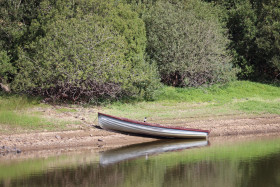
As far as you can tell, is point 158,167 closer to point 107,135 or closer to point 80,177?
point 80,177

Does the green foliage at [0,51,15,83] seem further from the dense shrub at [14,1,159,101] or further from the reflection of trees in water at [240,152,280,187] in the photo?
the reflection of trees in water at [240,152,280,187]

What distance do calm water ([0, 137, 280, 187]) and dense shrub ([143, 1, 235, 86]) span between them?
10552 mm

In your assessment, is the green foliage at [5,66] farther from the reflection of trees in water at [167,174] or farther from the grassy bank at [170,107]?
the reflection of trees in water at [167,174]

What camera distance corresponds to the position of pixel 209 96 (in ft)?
97.3

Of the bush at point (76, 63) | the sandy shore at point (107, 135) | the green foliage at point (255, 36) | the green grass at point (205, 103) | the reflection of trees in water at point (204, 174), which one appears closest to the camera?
the reflection of trees in water at point (204, 174)

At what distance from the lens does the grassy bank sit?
21.7 meters

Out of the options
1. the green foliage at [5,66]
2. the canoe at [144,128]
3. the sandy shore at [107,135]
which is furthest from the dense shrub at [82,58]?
the sandy shore at [107,135]

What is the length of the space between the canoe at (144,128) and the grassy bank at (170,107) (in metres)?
2.01

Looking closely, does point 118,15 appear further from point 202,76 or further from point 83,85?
point 202,76

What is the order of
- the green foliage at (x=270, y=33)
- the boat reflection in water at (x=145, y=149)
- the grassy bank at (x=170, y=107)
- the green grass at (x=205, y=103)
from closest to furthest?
the boat reflection in water at (x=145, y=149), the grassy bank at (x=170, y=107), the green grass at (x=205, y=103), the green foliage at (x=270, y=33)

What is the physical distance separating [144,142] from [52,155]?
482 centimetres

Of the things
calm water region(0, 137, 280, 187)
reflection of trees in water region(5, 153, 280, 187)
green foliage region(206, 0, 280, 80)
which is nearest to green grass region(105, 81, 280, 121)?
calm water region(0, 137, 280, 187)

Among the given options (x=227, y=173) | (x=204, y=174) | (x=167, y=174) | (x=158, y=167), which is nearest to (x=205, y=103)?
(x=158, y=167)

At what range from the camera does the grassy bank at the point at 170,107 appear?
2173 cm
